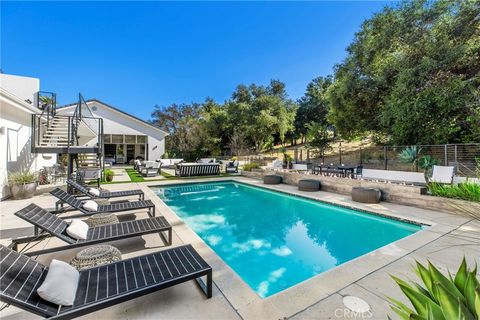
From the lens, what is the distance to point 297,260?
181 inches

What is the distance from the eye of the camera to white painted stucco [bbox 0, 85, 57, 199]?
25.1ft

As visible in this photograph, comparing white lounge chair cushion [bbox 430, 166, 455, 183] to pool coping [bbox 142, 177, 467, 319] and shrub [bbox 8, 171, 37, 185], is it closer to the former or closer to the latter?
pool coping [bbox 142, 177, 467, 319]

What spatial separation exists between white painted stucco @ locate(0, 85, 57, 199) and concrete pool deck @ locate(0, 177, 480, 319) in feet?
13.8

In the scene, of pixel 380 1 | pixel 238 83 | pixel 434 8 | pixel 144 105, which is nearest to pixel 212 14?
pixel 380 1

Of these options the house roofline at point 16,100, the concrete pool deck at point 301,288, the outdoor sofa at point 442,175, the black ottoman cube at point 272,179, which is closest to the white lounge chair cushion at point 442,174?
the outdoor sofa at point 442,175

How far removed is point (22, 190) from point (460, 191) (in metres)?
14.2

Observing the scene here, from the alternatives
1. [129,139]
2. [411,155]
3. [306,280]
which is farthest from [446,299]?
[129,139]

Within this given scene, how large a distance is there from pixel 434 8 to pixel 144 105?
123 ft

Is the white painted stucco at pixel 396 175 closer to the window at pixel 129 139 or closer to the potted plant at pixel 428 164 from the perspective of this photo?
the potted plant at pixel 428 164

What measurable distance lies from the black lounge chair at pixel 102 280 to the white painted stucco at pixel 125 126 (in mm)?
22604

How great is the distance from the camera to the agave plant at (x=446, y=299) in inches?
47.5

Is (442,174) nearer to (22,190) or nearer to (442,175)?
(442,175)

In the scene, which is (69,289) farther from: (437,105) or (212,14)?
(437,105)

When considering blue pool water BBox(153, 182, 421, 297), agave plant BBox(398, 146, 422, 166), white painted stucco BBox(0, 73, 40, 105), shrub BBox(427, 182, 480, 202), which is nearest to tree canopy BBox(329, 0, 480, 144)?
agave plant BBox(398, 146, 422, 166)
